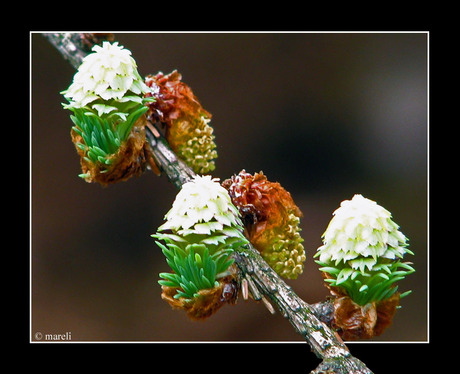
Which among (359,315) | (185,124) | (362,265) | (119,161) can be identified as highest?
(185,124)

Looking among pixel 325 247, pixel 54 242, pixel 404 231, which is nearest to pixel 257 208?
pixel 325 247

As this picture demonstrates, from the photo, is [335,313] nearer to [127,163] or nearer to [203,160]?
[203,160]

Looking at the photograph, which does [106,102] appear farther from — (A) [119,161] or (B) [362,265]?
(B) [362,265]

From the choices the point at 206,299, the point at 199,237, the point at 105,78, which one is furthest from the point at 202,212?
the point at 105,78

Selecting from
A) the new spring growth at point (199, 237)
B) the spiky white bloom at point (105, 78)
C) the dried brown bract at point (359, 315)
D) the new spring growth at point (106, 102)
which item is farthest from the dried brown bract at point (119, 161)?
the dried brown bract at point (359, 315)

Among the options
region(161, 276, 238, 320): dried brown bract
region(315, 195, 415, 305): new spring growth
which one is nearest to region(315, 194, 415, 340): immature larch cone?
region(315, 195, 415, 305): new spring growth

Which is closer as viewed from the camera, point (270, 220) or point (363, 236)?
point (363, 236)

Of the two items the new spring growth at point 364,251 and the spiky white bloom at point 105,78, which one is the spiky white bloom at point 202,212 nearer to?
the new spring growth at point 364,251
